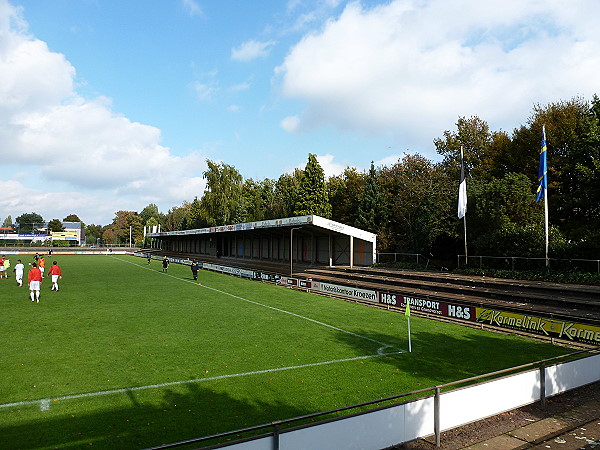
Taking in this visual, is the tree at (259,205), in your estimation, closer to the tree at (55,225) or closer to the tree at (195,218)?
the tree at (195,218)

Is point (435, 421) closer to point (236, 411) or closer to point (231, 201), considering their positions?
point (236, 411)

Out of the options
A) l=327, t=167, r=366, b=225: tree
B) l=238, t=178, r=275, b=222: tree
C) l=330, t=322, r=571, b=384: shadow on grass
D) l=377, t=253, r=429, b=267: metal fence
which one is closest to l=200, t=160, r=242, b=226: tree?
l=238, t=178, r=275, b=222: tree

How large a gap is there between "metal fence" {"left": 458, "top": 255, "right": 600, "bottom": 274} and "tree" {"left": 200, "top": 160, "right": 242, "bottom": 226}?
5049cm

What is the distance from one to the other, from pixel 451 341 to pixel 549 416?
6.91 m

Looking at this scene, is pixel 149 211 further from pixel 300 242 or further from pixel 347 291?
pixel 347 291

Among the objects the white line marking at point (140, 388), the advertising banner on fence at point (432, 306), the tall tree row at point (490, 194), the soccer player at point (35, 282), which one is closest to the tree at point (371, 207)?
the tall tree row at point (490, 194)

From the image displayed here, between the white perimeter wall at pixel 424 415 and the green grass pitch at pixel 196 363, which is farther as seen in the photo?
the green grass pitch at pixel 196 363

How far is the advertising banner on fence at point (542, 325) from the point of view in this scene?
14102 millimetres

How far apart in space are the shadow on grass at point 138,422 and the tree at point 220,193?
6432 cm

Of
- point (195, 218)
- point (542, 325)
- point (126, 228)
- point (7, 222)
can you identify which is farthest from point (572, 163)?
point (7, 222)

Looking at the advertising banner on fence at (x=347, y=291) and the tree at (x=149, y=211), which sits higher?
the tree at (x=149, y=211)

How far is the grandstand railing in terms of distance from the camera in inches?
209

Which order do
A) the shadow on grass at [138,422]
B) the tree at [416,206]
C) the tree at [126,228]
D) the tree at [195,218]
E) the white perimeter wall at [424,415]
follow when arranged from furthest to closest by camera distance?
the tree at [126,228], the tree at [195,218], the tree at [416,206], the shadow on grass at [138,422], the white perimeter wall at [424,415]

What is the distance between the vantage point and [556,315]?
15969 millimetres
